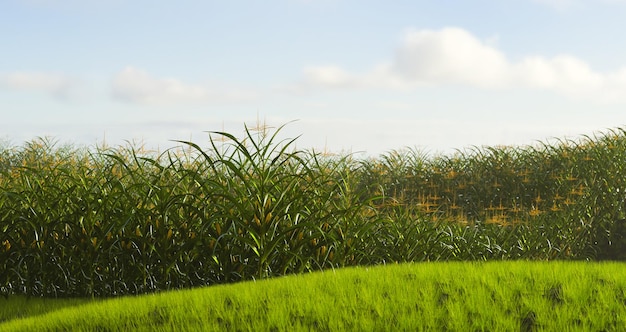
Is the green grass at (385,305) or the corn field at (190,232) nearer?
the green grass at (385,305)

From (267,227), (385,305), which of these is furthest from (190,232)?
(385,305)

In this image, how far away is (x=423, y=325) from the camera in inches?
139

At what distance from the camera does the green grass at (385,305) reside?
11.8 ft

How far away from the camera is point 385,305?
3793mm

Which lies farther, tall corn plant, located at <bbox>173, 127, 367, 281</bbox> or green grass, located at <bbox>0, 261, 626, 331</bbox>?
tall corn plant, located at <bbox>173, 127, 367, 281</bbox>

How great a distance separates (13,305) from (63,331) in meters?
1.55

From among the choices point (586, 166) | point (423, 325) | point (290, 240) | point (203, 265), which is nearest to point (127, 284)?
point (203, 265)

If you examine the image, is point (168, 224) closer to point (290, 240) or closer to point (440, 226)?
point (290, 240)

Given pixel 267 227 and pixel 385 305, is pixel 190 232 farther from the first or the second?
pixel 385 305

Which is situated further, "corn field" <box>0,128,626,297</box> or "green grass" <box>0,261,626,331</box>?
"corn field" <box>0,128,626,297</box>

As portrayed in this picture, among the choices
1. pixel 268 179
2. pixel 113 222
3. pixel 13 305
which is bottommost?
pixel 13 305

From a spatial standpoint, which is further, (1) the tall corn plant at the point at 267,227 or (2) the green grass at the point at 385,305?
(1) the tall corn plant at the point at 267,227

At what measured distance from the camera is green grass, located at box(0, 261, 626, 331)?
3584mm

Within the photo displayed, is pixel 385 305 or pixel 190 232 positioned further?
pixel 190 232
